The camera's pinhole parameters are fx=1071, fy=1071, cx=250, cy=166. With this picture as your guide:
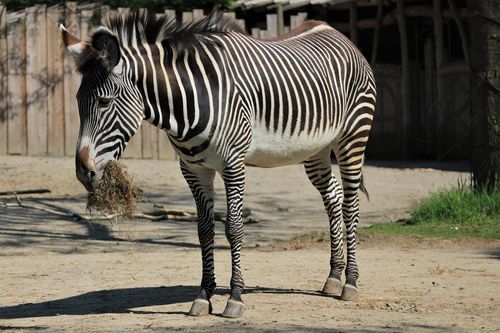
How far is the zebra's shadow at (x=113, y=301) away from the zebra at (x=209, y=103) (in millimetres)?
513

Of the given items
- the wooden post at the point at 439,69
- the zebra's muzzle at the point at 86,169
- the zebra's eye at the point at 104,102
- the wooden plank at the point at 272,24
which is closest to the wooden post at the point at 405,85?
the wooden post at the point at 439,69

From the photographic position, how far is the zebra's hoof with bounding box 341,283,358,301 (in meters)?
8.03

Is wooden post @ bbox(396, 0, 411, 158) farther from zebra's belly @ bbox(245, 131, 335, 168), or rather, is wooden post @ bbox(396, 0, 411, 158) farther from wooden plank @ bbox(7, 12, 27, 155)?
zebra's belly @ bbox(245, 131, 335, 168)

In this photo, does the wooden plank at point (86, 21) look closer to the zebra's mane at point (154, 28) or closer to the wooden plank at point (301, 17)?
the wooden plank at point (301, 17)

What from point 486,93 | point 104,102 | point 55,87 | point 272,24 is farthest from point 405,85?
point 104,102

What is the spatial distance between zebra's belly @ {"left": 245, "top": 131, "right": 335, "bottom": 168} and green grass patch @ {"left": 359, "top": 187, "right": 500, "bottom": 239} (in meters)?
3.66

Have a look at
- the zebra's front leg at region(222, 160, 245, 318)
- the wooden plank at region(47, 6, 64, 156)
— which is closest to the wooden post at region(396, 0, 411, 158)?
the wooden plank at region(47, 6, 64, 156)

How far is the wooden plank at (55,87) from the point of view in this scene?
17.7 m

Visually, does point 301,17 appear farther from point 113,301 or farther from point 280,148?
point 113,301

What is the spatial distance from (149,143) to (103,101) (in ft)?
37.6

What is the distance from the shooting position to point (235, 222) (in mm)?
7312

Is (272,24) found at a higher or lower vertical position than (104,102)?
higher

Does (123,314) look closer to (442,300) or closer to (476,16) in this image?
(442,300)

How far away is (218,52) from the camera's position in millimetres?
7516
